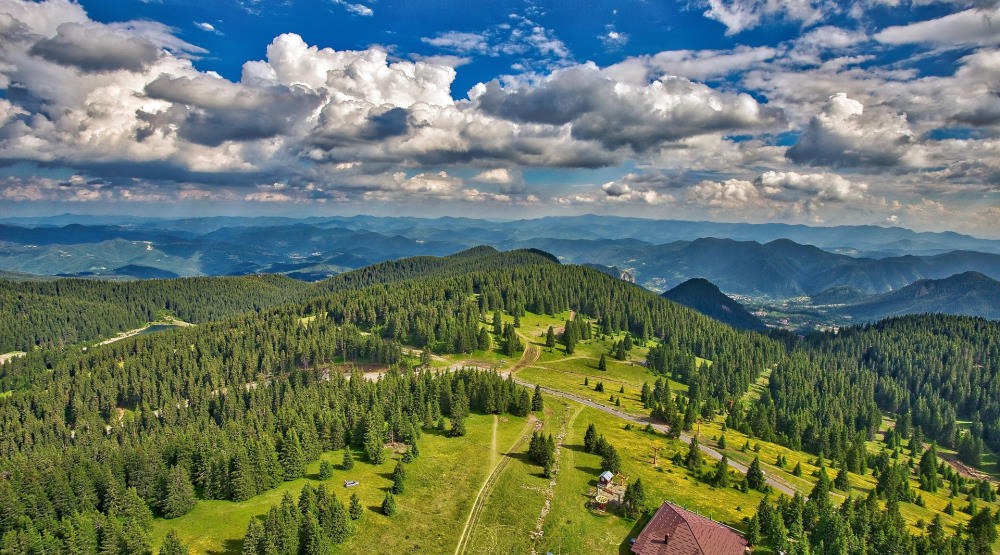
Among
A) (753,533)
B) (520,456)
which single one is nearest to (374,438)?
(520,456)

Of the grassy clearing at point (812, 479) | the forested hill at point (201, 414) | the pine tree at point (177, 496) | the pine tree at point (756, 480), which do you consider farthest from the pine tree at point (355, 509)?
the grassy clearing at point (812, 479)

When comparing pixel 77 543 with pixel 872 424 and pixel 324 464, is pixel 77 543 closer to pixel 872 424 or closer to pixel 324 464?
pixel 324 464

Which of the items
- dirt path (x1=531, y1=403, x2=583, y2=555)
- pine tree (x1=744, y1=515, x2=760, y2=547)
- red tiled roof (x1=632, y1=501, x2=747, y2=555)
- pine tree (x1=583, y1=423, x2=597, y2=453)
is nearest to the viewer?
red tiled roof (x1=632, y1=501, x2=747, y2=555)

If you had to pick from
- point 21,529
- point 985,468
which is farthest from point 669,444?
point 985,468

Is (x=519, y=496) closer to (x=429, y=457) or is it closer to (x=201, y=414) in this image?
(x=429, y=457)

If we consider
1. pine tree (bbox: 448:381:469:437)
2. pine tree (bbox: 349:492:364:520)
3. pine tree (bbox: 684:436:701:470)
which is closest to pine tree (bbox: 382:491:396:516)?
pine tree (bbox: 349:492:364:520)

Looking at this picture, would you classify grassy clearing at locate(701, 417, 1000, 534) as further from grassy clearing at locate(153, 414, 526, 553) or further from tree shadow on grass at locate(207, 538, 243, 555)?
tree shadow on grass at locate(207, 538, 243, 555)
